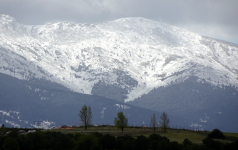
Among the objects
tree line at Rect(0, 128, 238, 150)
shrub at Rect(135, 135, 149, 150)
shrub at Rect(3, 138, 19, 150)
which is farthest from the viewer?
shrub at Rect(135, 135, 149, 150)

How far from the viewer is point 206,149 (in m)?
94.4

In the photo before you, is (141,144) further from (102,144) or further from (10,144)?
(10,144)

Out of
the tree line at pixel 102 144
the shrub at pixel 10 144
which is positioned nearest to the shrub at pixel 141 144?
the tree line at pixel 102 144

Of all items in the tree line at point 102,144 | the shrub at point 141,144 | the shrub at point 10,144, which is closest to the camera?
the tree line at point 102,144

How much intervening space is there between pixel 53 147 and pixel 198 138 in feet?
170

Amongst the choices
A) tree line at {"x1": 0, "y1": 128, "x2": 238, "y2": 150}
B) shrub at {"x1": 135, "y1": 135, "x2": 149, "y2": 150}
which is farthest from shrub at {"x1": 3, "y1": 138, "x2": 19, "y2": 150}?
shrub at {"x1": 135, "y1": 135, "x2": 149, "y2": 150}

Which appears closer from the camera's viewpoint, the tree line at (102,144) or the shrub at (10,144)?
the tree line at (102,144)

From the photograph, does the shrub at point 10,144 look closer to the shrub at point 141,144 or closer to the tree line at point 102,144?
the tree line at point 102,144

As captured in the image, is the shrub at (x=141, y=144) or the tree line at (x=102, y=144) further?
the shrub at (x=141, y=144)

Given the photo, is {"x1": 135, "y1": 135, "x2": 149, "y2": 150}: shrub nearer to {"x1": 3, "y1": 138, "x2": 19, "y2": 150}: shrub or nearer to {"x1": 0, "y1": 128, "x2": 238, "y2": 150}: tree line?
{"x1": 0, "y1": 128, "x2": 238, "y2": 150}: tree line

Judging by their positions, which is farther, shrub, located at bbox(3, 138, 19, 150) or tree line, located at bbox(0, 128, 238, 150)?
shrub, located at bbox(3, 138, 19, 150)

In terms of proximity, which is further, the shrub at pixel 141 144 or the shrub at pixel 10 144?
the shrub at pixel 141 144

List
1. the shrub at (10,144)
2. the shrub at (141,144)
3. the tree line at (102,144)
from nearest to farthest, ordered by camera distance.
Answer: the tree line at (102,144) → the shrub at (10,144) → the shrub at (141,144)

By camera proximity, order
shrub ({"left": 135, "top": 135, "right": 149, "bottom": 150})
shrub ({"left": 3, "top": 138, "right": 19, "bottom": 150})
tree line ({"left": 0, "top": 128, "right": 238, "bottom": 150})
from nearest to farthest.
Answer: tree line ({"left": 0, "top": 128, "right": 238, "bottom": 150}) → shrub ({"left": 3, "top": 138, "right": 19, "bottom": 150}) → shrub ({"left": 135, "top": 135, "right": 149, "bottom": 150})
